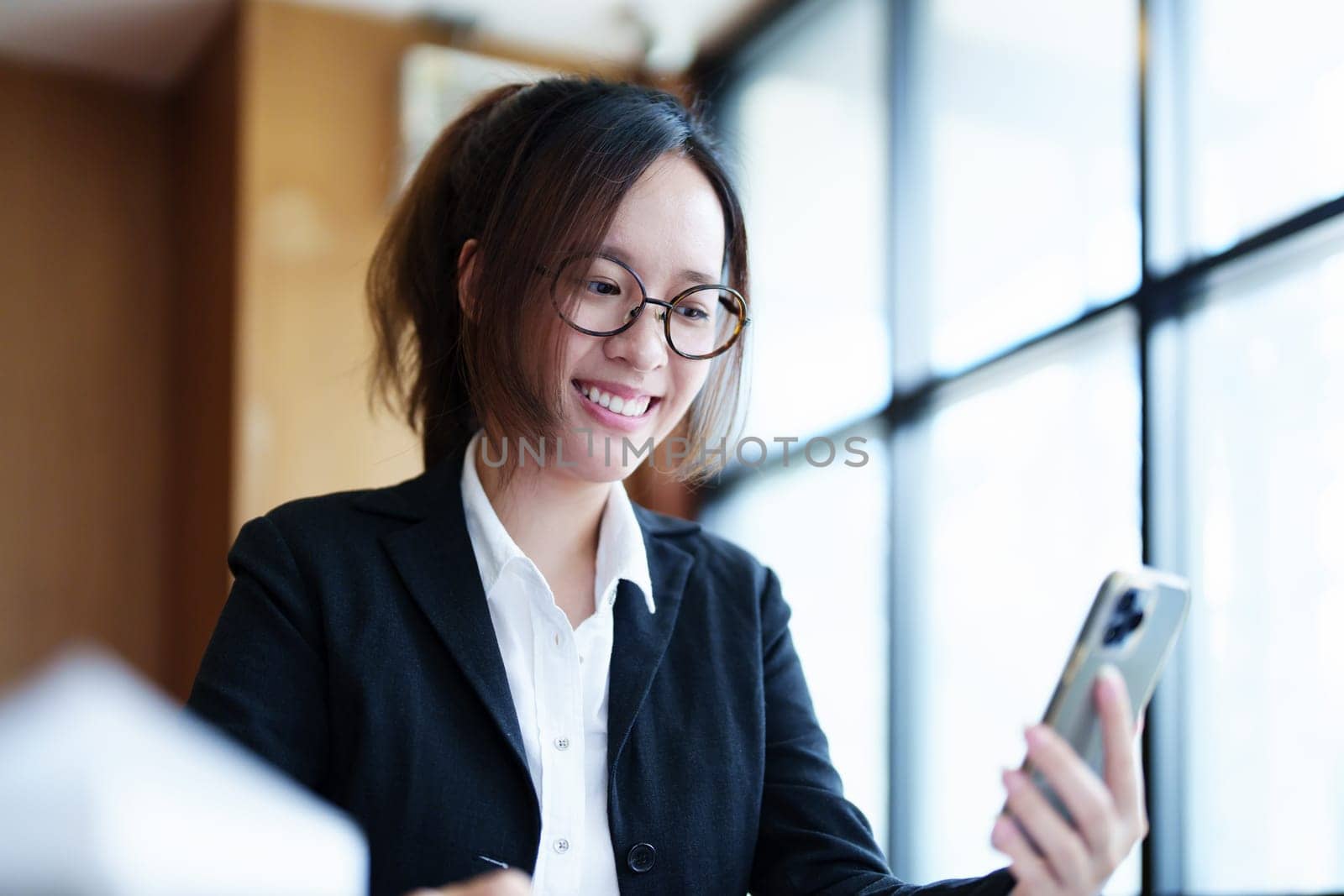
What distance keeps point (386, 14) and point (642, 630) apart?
10.7ft

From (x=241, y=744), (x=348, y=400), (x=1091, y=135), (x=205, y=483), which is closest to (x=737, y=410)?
(x=241, y=744)

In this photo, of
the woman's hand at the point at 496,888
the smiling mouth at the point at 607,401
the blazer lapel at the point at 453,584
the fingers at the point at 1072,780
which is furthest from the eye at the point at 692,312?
the woman's hand at the point at 496,888

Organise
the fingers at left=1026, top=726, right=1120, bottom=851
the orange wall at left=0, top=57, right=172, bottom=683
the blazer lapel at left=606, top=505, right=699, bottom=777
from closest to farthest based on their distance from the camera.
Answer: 1. the fingers at left=1026, top=726, right=1120, bottom=851
2. the blazer lapel at left=606, top=505, right=699, bottom=777
3. the orange wall at left=0, top=57, right=172, bottom=683

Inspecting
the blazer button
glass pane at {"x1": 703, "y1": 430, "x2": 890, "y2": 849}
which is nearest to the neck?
the blazer button

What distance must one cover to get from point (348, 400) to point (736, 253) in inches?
102

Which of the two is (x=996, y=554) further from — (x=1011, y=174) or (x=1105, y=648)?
(x=1105, y=648)

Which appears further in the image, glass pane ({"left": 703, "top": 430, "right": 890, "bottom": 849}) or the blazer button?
glass pane ({"left": 703, "top": 430, "right": 890, "bottom": 849})

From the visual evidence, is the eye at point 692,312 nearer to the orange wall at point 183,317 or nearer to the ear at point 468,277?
the ear at point 468,277

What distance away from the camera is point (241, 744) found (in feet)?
4.29

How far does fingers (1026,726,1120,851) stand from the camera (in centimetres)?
104

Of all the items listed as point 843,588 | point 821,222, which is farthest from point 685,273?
point 821,222

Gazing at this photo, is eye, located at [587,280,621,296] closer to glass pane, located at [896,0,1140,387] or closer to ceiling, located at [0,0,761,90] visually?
glass pane, located at [896,0,1140,387]

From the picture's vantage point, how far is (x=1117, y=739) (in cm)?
105

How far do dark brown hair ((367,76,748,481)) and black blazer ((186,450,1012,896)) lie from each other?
151mm
